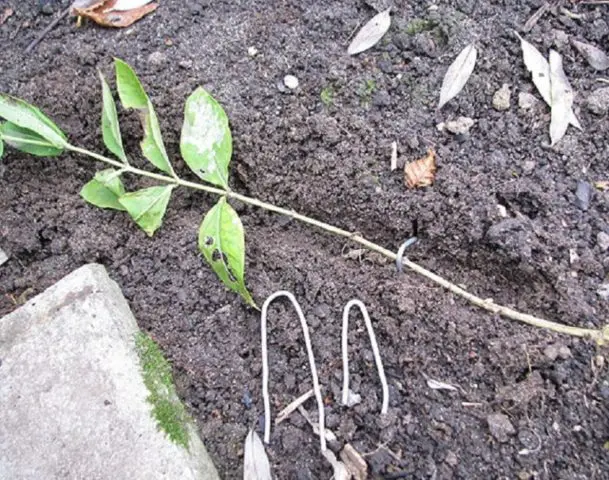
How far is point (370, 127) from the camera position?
174 centimetres

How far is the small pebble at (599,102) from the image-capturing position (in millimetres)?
1689

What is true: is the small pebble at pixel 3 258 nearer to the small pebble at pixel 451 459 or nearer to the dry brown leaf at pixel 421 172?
the dry brown leaf at pixel 421 172

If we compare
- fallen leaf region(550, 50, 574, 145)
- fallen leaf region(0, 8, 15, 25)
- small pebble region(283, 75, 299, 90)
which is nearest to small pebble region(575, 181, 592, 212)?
fallen leaf region(550, 50, 574, 145)

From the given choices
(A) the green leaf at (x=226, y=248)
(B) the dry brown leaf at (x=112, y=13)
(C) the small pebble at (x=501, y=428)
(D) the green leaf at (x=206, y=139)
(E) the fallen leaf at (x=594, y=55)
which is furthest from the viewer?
(B) the dry brown leaf at (x=112, y=13)

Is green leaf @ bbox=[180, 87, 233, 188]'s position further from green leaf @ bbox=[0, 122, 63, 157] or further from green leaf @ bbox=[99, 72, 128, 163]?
green leaf @ bbox=[0, 122, 63, 157]

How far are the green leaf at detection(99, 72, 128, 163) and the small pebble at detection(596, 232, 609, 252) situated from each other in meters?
1.17

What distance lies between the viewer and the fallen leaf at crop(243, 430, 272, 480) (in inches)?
57.7

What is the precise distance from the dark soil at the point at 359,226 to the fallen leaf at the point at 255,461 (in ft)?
0.09

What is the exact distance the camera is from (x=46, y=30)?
196cm

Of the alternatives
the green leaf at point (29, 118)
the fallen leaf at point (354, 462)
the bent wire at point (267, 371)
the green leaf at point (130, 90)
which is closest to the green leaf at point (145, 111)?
the green leaf at point (130, 90)

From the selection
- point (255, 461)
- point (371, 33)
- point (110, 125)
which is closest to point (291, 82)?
point (371, 33)

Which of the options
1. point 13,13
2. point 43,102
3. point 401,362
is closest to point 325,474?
point 401,362

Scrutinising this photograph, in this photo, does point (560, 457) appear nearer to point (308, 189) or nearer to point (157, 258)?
point (308, 189)

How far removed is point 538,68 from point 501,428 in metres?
0.93
